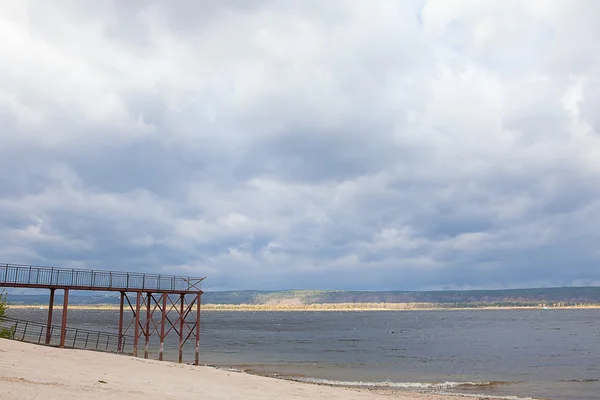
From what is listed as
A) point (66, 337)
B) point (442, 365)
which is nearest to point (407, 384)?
point (442, 365)

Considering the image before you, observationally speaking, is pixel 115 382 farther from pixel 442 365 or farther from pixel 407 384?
pixel 442 365

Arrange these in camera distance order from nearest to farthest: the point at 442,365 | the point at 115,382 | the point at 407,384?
the point at 115,382 < the point at 407,384 < the point at 442,365

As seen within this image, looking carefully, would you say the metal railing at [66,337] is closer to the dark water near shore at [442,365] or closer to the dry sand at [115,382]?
the dark water near shore at [442,365]

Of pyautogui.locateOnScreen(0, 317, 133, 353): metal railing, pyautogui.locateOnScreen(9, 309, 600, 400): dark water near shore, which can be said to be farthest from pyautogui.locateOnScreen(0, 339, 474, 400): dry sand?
pyautogui.locateOnScreen(9, 309, 600, 400): dark water near shore

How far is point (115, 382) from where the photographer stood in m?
24.7

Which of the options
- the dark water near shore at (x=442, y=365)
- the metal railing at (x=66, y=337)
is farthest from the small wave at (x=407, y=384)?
the metal railing at (x=66, y=337)

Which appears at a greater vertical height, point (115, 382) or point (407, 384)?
point (115, 382)

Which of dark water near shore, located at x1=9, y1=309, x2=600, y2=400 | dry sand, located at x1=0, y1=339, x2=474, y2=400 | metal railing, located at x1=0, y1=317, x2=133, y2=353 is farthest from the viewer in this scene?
dark water near shore, located at x1=9, y1=309, x2=600, y2=400

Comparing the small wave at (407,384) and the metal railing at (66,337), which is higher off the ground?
the metal railing at (66,337)

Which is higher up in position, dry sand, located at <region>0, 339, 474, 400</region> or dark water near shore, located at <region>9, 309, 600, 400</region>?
dry sand, located at <region>0, 339, 474, 400</region>

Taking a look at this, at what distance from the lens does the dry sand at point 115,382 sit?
805 inches

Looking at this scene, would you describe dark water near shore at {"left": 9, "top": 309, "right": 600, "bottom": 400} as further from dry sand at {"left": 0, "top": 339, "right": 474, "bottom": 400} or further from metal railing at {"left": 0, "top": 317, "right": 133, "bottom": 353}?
dry sand at {"left": 0, "top": 339, "right": 474, "bottom": 400}

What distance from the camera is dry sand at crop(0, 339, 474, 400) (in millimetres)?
20438

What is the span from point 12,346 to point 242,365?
90.2ft
